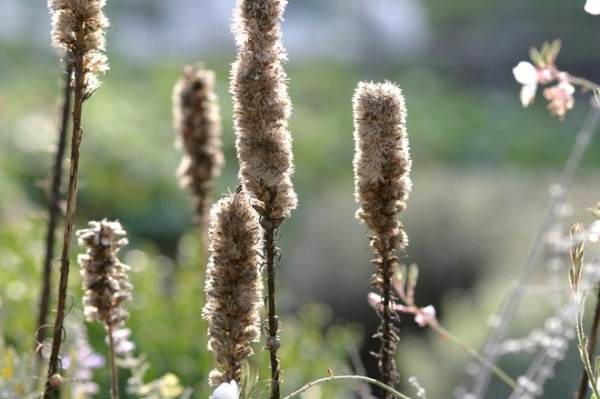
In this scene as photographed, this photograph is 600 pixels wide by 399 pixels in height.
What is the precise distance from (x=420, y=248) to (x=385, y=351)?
4614 millimetres

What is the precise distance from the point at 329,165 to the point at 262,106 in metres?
9.40

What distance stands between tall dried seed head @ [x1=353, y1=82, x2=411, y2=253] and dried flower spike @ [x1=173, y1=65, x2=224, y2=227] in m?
0.88

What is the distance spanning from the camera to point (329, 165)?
34.7 ft

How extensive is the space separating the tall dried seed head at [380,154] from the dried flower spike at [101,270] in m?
0.36

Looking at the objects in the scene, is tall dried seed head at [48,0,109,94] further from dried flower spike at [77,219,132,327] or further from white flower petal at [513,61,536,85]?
white flower petal at [513,61,536,85]

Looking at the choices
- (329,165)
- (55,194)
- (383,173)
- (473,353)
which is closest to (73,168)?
(383,173)

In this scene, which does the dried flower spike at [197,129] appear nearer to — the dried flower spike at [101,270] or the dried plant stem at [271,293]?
the dried flower spike at [101,270]

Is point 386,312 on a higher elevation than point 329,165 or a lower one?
lower

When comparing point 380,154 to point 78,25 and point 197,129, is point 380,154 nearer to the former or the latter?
point 78,25

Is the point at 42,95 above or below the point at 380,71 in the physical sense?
below

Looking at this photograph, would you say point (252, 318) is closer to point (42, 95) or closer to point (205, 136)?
point (205, 136)

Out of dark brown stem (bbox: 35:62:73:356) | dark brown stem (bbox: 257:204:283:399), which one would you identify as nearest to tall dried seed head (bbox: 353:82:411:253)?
dark brown stem (bbox: 257:204:283:399)

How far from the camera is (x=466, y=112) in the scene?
15.4m

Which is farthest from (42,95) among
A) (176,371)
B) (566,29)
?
(566,29)
